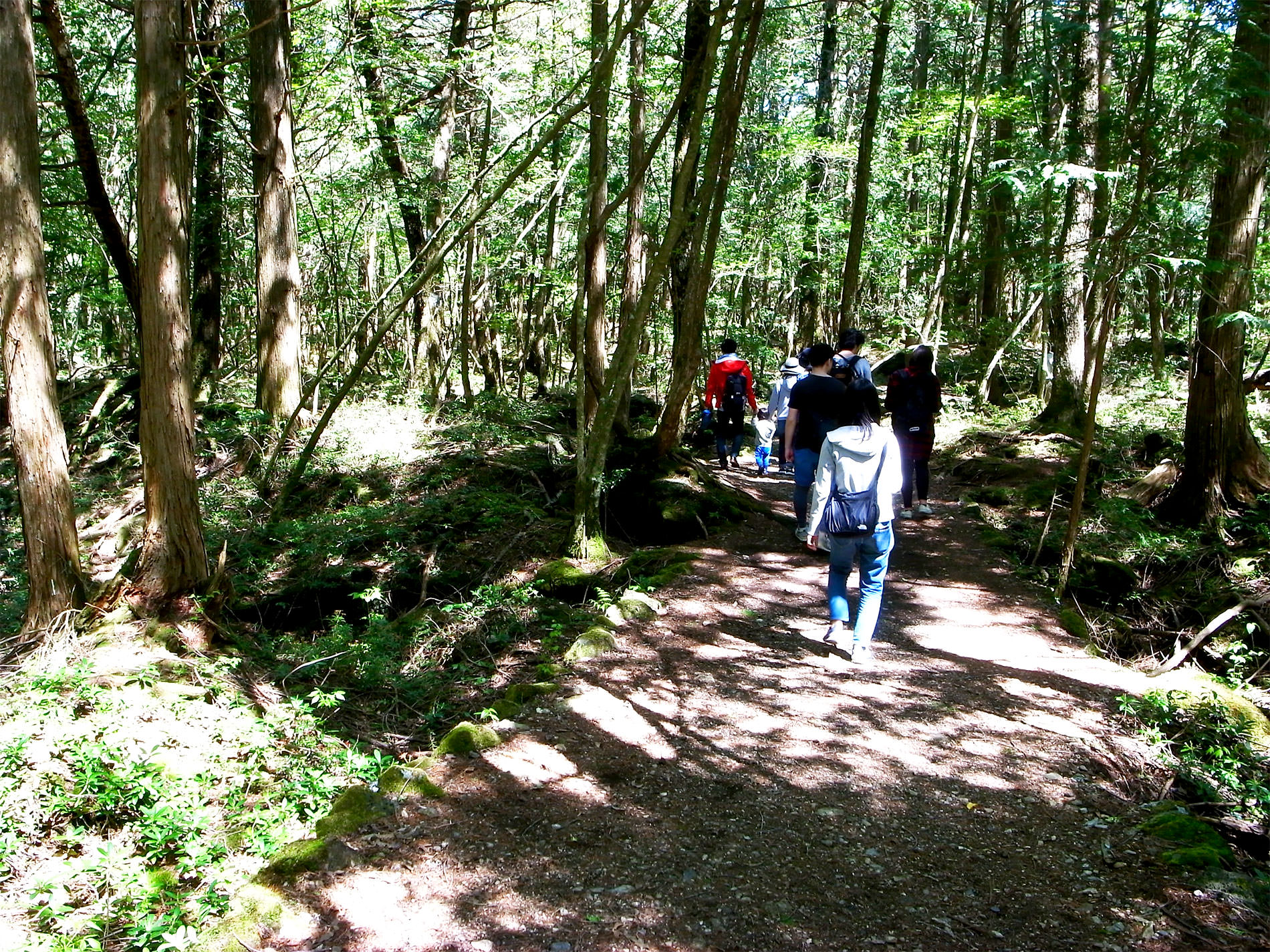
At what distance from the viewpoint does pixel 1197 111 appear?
7168mm

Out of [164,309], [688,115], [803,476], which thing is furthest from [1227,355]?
[164,309]

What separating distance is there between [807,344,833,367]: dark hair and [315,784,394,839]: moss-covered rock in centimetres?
549

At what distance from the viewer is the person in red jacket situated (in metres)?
12.4

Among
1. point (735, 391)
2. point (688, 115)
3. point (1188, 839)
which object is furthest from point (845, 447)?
point (688, 115)

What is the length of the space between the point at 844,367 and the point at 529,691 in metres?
4.76

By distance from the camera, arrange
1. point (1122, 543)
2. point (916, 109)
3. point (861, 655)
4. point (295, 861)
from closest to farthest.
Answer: point (295, 861)
point (861, 655)
point (1122, 543)
point (916, 109)

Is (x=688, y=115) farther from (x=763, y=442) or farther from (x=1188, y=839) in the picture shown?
(x=1188, y=839)

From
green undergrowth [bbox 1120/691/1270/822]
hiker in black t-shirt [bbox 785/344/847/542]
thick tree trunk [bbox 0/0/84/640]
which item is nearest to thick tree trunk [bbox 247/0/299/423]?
thick tree trunk [bbox 0/0/84/640]

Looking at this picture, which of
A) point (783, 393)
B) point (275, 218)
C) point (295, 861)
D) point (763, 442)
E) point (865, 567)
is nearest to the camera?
point (295, 861)

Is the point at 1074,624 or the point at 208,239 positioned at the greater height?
the point at 208,239

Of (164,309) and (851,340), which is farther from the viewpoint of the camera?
(851,340)

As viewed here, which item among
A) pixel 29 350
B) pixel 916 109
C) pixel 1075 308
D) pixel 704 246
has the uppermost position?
pixel 916 109

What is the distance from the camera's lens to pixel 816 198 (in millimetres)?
24594

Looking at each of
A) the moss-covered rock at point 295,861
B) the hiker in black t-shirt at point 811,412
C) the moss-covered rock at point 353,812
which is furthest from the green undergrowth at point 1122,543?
the moss-covered rock at point 295,861
